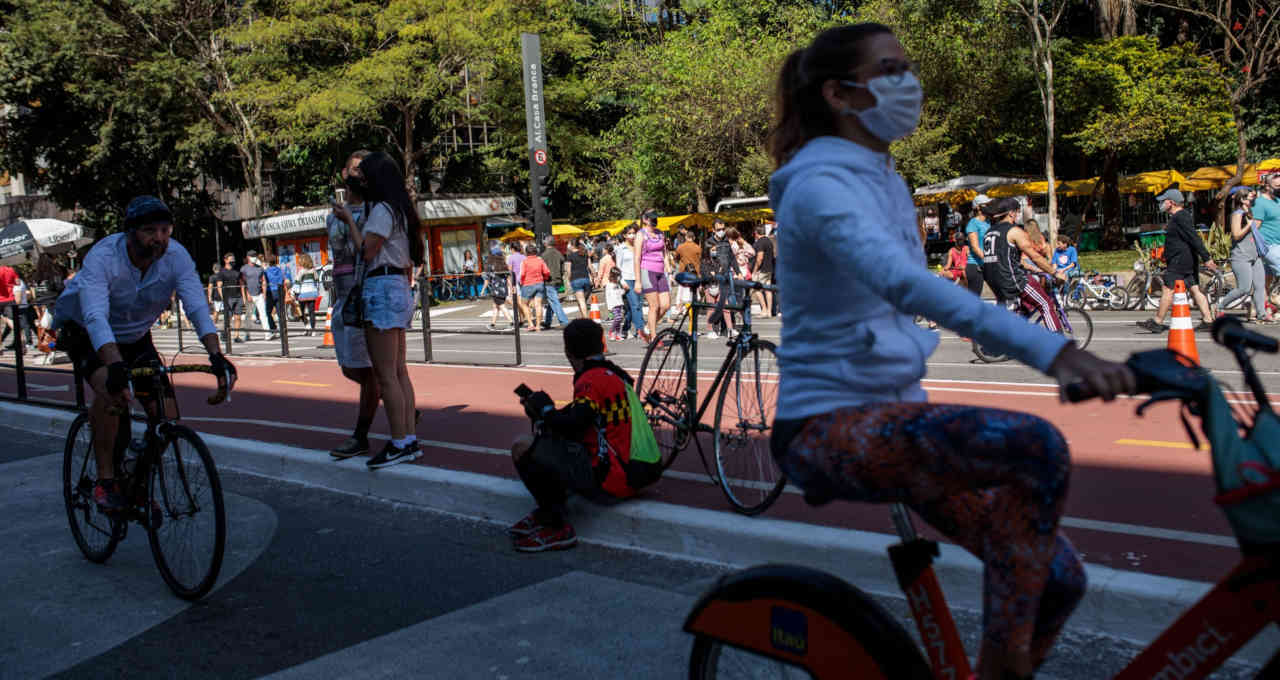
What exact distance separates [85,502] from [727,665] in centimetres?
398

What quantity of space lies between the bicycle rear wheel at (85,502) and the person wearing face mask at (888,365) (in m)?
3.93

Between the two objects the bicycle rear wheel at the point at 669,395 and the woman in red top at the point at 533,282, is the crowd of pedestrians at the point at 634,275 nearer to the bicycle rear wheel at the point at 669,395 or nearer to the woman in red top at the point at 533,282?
the woman in red top at the point at 533,282

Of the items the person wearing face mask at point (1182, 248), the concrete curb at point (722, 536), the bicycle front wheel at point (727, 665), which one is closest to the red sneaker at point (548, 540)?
the concrete curb at point (722, 536)

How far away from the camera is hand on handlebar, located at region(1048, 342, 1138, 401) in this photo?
5.93 feet

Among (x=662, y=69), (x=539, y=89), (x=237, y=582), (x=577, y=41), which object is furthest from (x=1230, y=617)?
(x=662, y=69)

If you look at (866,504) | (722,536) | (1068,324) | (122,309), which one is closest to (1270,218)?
(1068,324)

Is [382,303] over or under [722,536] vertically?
over

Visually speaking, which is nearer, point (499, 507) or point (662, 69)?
point (499, 507)

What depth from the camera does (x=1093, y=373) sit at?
182 cm

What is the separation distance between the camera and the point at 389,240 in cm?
611

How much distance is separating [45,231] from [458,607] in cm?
2664

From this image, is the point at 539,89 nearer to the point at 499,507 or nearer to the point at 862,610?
the point at 499,507

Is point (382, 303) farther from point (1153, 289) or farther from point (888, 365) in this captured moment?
point (1153, 289)

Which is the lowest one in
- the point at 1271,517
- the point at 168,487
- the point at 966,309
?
the point at 168,487
